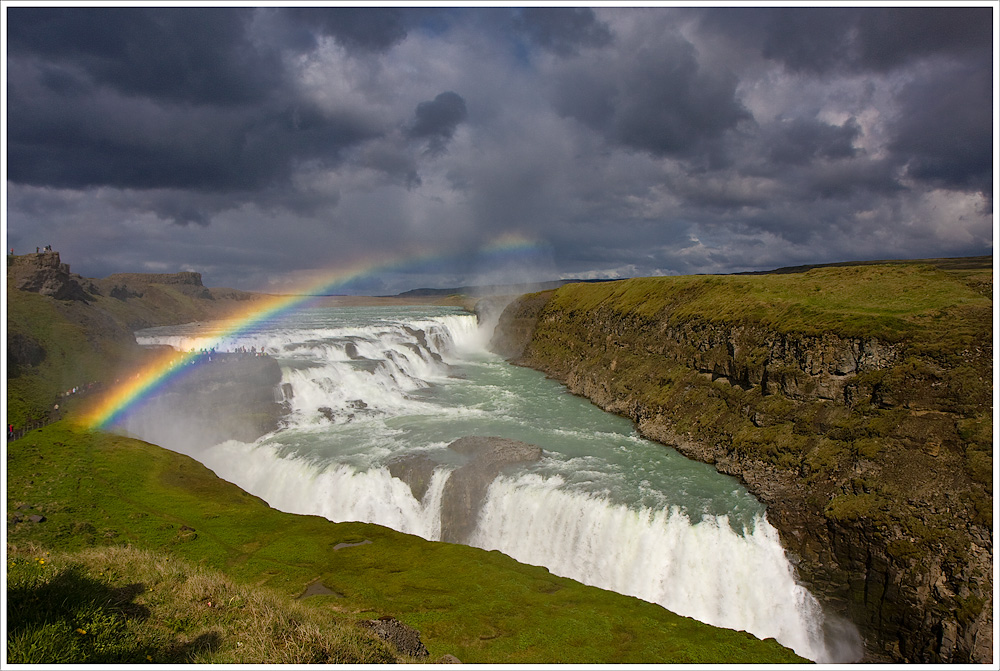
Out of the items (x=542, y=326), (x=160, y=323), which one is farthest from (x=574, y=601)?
(x=160, y=323)

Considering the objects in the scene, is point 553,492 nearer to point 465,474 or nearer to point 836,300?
point 465,474

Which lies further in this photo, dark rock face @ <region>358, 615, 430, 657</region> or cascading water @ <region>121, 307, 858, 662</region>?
cascading water @ <region>121, 307, 858, 662</region>

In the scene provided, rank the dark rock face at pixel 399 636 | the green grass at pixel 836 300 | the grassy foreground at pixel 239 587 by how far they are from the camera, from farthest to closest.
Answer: the green grass at pixel 836 300 < the dark rock face at pixel 399 636 < the grassy foreground at pixel 239 587

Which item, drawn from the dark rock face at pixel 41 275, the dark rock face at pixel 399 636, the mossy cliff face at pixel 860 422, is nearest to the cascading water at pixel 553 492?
the mossy cliff face at pixel 860 422

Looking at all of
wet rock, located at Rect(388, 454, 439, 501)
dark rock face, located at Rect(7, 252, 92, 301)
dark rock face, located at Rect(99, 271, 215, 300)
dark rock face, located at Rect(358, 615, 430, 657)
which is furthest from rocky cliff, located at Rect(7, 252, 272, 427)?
dark rock face, located at Rect(99, 271, 215, 300)

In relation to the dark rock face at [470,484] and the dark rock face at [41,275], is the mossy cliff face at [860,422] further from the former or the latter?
the dark rock face at [41,275]

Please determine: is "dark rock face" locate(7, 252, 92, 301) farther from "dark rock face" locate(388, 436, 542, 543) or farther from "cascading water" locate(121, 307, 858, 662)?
"dark rock face" locate(388, 436, 542, 543)

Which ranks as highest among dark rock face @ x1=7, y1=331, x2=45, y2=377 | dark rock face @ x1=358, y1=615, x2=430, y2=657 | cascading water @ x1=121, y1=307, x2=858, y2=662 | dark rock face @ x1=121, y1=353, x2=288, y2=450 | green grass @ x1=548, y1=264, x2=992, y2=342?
green grass @ x1=548, y1=264, x2=992, y2=342
